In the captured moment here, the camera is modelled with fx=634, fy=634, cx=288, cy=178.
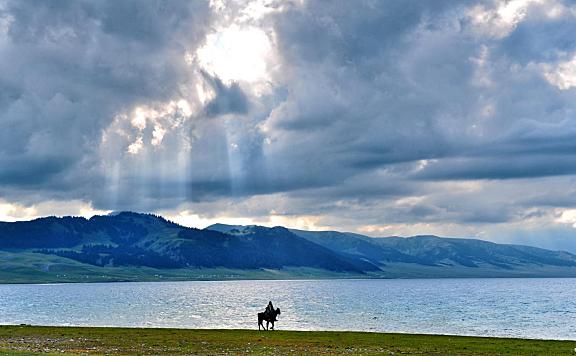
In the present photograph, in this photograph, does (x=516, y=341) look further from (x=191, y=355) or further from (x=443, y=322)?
(x=443, y=322)

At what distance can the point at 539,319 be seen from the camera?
143 meters

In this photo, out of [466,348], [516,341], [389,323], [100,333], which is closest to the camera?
[466,348]

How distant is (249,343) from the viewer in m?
66.9

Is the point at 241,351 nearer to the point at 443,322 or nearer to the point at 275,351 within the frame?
the point at 275,351

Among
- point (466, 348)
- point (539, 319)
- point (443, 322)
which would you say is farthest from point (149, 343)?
point (539, 319)

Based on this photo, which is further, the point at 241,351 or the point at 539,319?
the point at 539,319

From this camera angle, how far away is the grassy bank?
59.0 m

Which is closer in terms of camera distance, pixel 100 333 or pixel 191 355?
pixel 191 355

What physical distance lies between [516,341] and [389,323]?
54805 mm

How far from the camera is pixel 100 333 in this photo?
265 ft

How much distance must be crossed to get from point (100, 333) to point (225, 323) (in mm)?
48596

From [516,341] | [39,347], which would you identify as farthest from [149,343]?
[516,341]

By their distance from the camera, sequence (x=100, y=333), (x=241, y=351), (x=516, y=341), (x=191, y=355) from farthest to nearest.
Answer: (x=100, y=333), (x=516, y=341), (x=241, y=351), (x=191, y=355)

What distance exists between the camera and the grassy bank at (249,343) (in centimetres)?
5903
